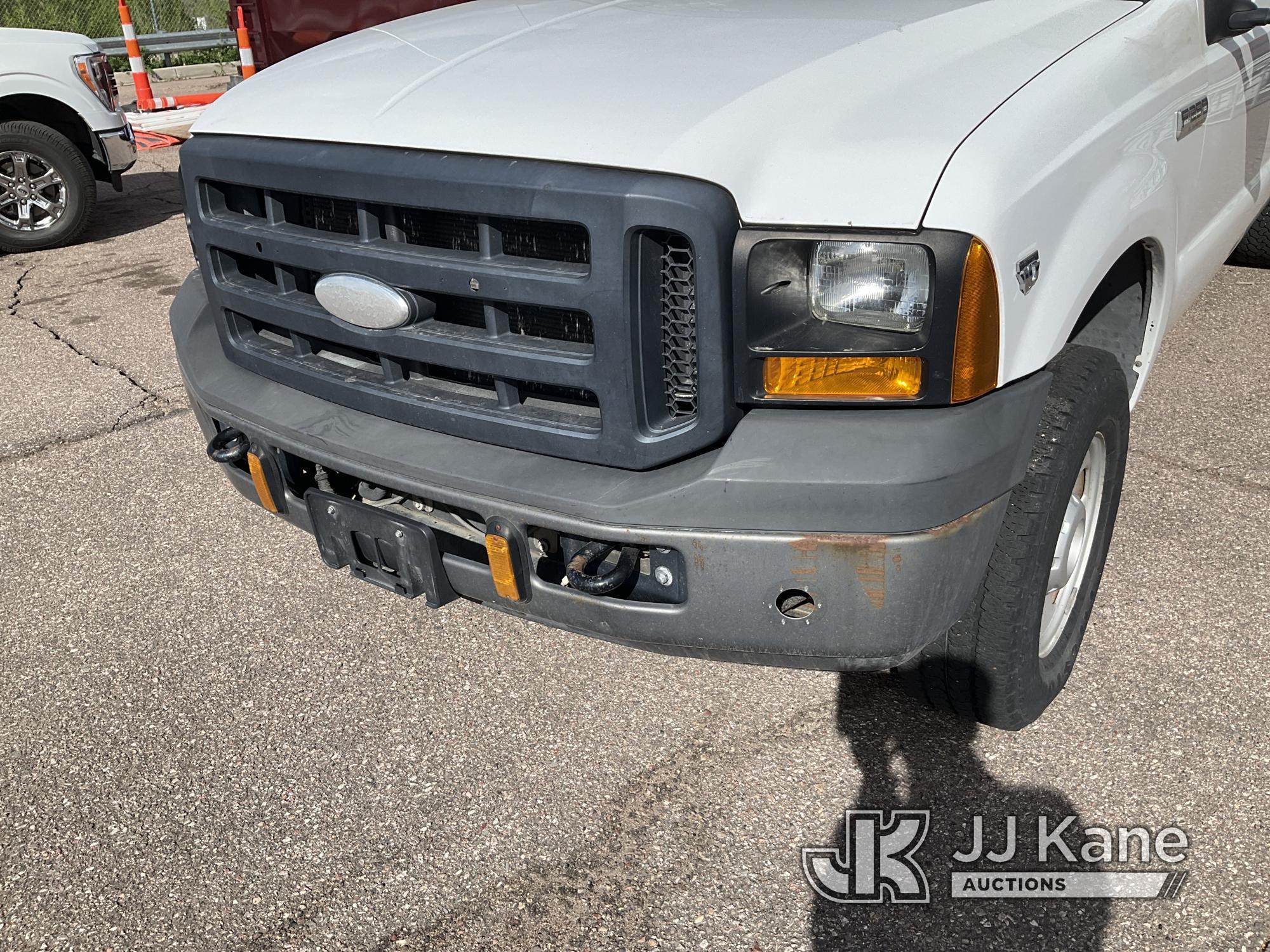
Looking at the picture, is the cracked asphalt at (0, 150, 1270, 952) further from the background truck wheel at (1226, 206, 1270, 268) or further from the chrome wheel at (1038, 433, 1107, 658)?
the background truck wheel at (1226, 206, 1270, 268)

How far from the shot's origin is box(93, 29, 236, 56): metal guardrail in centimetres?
1349

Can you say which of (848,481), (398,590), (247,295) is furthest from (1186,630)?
(247,295)

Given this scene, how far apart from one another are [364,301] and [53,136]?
5.94 metres

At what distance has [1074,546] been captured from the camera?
270cm

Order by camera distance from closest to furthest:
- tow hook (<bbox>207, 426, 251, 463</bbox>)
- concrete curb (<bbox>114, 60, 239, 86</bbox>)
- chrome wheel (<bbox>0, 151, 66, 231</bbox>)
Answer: tow hook (<bbox>207, 426, 251, 463</bbox>) < chrome wheel (<bbox>0, 151, 66, 231</bbox>) < concrete curb (<bbox>114, 60, 239, 86</bbox>)

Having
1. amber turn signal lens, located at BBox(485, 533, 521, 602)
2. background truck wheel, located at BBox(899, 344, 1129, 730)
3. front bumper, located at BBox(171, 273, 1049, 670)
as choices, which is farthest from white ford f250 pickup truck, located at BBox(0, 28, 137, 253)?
background truck wheel, located at BBox(899, 344, 1129, 730)

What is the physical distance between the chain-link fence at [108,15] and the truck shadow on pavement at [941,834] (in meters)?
16.0

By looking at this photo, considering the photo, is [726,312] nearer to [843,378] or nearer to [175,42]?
[843,378]

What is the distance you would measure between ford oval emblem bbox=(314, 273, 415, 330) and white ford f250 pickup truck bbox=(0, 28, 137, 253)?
577 cm

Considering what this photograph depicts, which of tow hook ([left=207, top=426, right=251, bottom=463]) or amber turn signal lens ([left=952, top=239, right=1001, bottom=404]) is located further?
tow hook ([left=207, top=426, right=251, bottom=463])

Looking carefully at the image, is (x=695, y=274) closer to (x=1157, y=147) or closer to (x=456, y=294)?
(x=456, y=294)

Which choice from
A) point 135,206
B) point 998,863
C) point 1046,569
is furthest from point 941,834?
point 135,206

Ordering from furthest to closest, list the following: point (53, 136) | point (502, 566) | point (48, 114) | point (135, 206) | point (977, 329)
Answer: point (135, 206) → point (48, 114) → point (53, 136) → point (502, 566) → point (977, 329)

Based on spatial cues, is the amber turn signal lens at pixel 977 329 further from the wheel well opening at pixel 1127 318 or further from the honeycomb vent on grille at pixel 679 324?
the wheel well opening at pixel 1127 318
